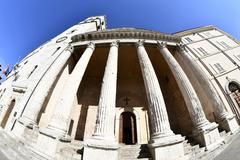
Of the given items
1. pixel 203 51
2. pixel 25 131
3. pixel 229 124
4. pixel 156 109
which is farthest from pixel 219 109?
pixel 203 51

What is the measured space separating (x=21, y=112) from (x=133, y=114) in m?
8.82

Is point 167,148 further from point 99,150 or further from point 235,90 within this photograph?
point 235,90

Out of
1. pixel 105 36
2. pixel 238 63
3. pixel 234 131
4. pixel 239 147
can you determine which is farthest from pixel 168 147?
pixel 238 63

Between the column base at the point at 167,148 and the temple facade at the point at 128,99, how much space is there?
0.13 feet

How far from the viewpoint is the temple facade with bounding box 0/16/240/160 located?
7.53m

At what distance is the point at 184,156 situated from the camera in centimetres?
683

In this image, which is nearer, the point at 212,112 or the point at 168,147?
the point at 168,147

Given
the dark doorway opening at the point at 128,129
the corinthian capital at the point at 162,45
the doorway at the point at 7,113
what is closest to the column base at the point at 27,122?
the doorway at the point at 7,113

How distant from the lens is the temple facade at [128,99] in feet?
24.7

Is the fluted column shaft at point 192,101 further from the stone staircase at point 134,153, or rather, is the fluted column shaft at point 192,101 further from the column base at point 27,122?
the column base at point 27,122

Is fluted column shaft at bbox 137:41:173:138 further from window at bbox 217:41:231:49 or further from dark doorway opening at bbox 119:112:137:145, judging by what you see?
window at bbox 217:41:231:49

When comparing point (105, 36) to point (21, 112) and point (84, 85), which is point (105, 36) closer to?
point (84, 85)

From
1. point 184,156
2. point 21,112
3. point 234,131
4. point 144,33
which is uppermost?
Result: point 144,33

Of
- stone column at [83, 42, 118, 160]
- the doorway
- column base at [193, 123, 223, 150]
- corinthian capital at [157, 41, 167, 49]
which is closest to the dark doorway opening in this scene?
stone column at [83, 42, 118, 160]
